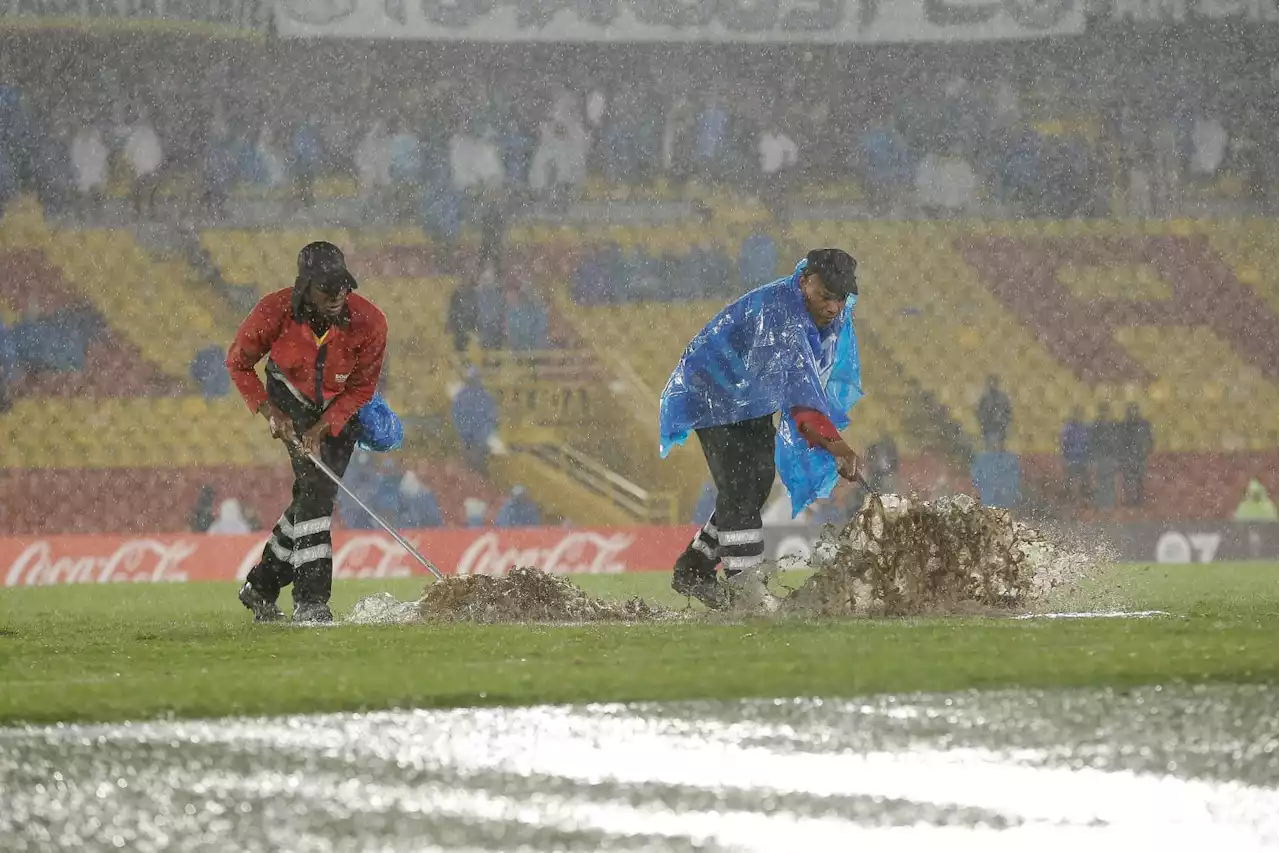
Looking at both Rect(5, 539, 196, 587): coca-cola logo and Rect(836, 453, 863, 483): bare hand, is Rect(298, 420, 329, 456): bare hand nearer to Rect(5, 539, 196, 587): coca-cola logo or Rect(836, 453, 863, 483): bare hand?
Rect(836, 453, 863, 483): bare hand

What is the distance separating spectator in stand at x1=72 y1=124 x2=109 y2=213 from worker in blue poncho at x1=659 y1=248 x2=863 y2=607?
34.9 feet

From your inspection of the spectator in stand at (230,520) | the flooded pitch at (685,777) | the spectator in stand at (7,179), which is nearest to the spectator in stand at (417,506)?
the spectator in stand at (230,520)

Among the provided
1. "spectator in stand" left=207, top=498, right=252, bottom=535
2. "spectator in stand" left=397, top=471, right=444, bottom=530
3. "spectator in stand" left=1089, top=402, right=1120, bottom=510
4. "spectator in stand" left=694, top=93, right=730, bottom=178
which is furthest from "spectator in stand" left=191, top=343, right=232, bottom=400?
"spectator in stand" left=1089, top=402, right=1120, bottom=510

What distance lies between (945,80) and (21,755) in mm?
14954

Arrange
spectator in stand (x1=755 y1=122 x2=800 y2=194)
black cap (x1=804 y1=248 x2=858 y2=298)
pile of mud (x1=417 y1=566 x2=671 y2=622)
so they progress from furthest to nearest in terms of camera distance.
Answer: spectator in stand (x1=755 y1=122 x2=800 y2=194), pile of mud (x1=417 y1=566 x2=671 y2=622), black cap (x1=804 y1=248 x2=858 y2=298)

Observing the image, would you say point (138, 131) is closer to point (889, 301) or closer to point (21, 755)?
point (889, 301)

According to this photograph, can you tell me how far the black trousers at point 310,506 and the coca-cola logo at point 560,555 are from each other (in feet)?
21.3

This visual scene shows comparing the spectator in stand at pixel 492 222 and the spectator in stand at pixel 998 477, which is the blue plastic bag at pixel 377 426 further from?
the spectator in stand at pixel 492 222

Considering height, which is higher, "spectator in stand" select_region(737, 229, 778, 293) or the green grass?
"spectator in stand" select_region(737, 229, 778, 293)

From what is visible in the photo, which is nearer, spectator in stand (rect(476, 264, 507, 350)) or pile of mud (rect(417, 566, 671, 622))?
pile of mud (rect(417, 566, 671, 622))

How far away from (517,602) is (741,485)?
3.63ft

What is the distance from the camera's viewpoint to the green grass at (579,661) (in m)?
3.53

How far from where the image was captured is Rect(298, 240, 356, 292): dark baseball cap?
559 cm

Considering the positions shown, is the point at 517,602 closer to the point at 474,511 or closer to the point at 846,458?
the point at 846,458
